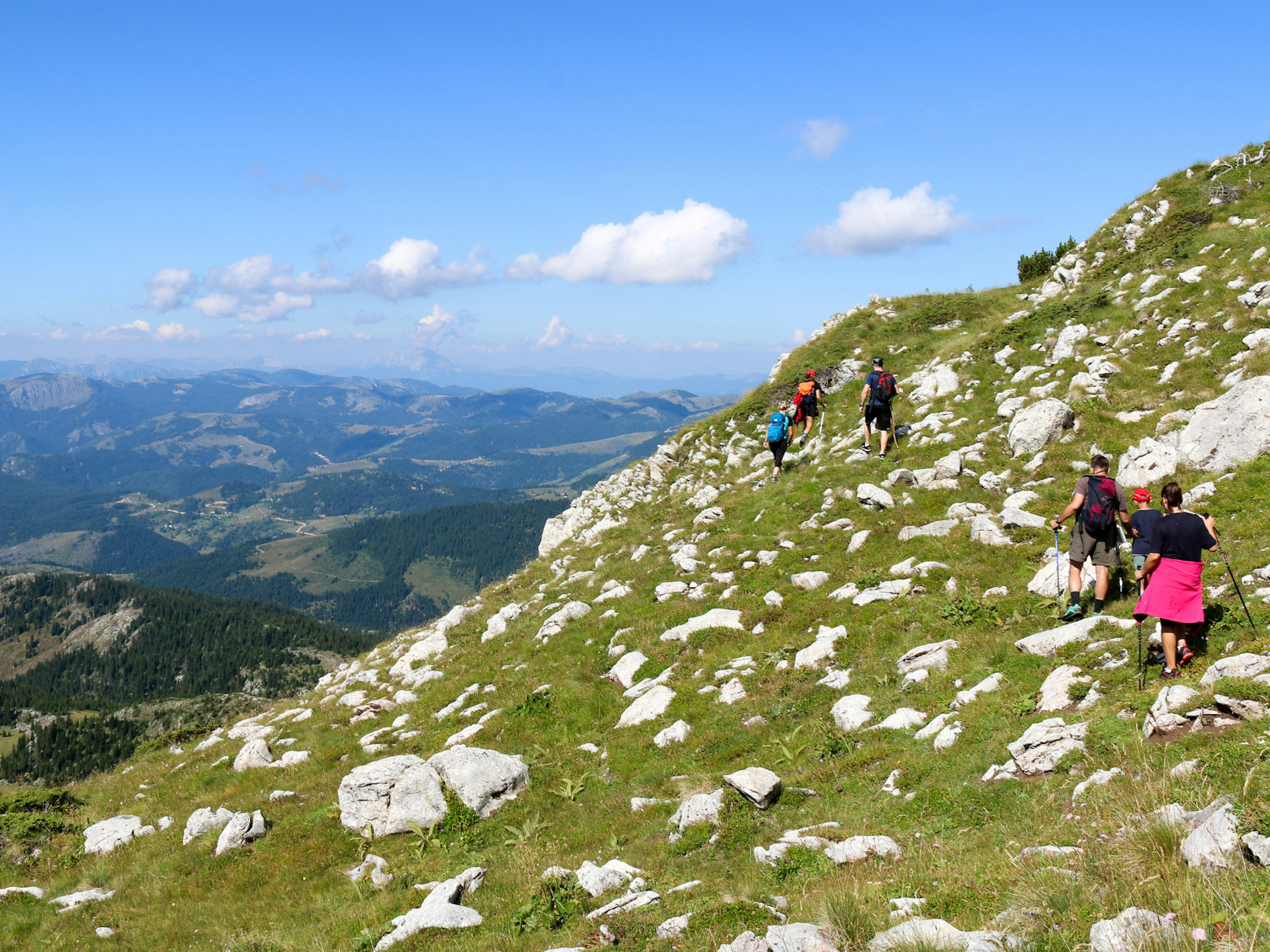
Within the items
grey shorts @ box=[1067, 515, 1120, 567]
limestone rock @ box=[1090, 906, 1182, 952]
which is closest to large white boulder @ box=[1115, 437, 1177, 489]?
grey shorts @ box=[1067, 515, 1120, 567]

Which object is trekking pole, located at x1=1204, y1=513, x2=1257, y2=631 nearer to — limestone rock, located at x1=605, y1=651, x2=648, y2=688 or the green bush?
limestone rock, located at x1=605, y1=651, x2=648, y2=688

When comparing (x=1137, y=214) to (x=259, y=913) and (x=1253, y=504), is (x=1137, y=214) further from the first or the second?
(x=259, y=913)

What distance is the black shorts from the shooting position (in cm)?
2492

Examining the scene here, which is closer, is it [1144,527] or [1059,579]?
[1144,527]

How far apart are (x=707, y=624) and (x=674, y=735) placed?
174 inches

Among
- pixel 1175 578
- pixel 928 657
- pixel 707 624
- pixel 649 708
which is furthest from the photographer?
pixel 707 624

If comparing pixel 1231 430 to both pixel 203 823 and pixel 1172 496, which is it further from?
pixel 203 823

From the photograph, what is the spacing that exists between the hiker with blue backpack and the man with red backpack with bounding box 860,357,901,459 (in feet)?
10.5

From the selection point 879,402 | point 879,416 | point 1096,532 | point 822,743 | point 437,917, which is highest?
point 879,402

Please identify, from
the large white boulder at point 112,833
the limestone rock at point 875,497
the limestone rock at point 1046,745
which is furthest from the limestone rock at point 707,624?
the large white boulder at point 112,833

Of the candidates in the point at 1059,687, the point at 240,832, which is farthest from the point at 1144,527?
the point at 240,832

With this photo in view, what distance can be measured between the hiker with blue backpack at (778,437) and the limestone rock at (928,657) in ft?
49.4

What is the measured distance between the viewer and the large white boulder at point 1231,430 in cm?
1502

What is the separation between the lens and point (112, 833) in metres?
15.0
